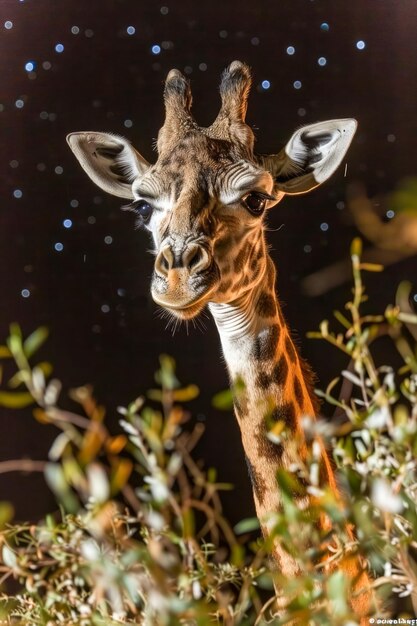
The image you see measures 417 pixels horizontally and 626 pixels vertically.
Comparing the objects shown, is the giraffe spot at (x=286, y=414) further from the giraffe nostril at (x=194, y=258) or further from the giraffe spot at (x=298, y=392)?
the giraffe nostril at (x=194, y=258)

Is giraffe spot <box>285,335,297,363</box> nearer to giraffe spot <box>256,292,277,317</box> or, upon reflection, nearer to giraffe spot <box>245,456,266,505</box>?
giraffe spot <box>256,292,277,317</box>

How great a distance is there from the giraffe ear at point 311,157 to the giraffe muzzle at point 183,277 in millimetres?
292

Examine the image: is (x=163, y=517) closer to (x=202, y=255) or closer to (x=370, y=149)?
(x=202, y=255)

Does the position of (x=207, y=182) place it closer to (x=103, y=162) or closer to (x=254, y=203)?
(x=254, y=203)

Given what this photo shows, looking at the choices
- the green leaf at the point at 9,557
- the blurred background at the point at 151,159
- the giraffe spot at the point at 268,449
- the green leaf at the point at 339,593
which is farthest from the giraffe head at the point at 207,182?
the green leaf at the point at 339,593

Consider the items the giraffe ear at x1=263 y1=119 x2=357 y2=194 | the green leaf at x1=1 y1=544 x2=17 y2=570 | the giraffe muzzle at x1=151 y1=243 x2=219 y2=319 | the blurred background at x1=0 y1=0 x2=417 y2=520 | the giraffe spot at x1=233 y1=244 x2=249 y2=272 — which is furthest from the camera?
the blurred background at x1=0 y1=0 x2=417 y2=520

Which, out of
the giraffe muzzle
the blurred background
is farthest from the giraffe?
the blurred background

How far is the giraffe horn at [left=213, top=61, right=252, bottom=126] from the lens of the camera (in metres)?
1.30

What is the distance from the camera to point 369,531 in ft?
1.55

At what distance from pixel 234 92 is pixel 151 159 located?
21 centimetres

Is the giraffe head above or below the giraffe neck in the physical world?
above

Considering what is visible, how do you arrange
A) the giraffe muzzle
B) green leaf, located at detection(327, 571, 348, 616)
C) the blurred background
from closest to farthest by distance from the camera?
green leaf, located at detection(327, 571, 348, 616)
the giraffe muzzle
the blurred background

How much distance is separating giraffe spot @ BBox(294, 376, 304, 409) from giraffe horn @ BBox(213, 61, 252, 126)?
0.46 meters

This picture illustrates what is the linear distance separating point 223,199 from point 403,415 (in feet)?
2.18
